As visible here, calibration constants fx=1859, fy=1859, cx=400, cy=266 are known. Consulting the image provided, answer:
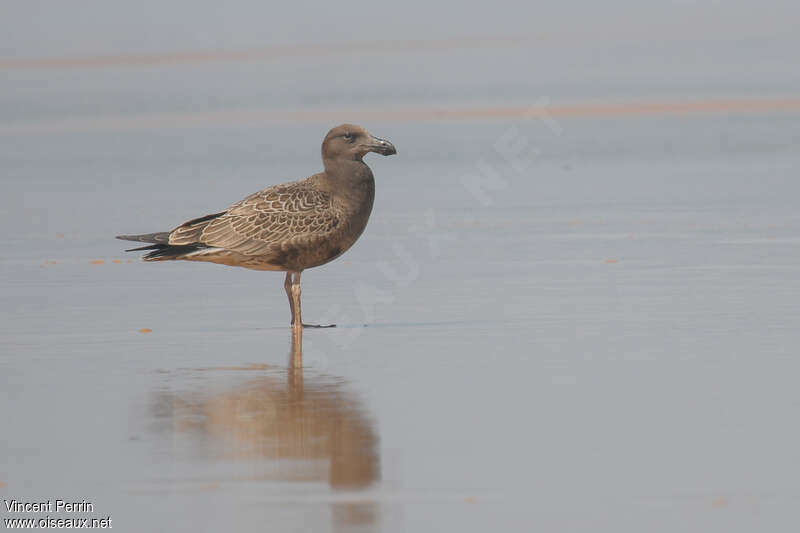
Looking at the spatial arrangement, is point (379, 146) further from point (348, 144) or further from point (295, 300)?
point (295, 300)

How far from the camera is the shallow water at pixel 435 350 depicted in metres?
7.61

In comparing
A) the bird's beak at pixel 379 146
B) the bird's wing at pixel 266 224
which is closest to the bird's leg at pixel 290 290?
the bird's wing at pixel 266 224

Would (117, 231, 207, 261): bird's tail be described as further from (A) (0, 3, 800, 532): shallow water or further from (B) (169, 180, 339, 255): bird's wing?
(A) (0, 3, 800, 532): shallow water

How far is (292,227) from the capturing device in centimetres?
1234

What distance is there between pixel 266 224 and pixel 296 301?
2.06 feet

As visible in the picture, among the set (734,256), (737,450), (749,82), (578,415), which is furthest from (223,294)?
(749,82)

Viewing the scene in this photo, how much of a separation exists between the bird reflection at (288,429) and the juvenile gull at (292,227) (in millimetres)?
2112

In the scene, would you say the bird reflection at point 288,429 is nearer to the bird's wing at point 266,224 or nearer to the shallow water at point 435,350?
the shallow water at point 435,350

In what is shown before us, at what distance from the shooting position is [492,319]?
12047 mm

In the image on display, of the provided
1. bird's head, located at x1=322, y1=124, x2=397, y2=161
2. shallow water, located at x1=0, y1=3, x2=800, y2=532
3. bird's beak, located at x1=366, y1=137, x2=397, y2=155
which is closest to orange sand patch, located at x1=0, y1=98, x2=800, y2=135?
shallow water, located at x1=0, y1=3, x2=800, y2=532

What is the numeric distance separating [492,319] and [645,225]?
548 cm

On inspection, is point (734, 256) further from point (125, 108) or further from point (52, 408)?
point (125, 108)

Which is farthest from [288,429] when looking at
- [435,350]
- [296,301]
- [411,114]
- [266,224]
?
[411,114]

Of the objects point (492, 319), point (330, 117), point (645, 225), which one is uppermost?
point (330, 117)
